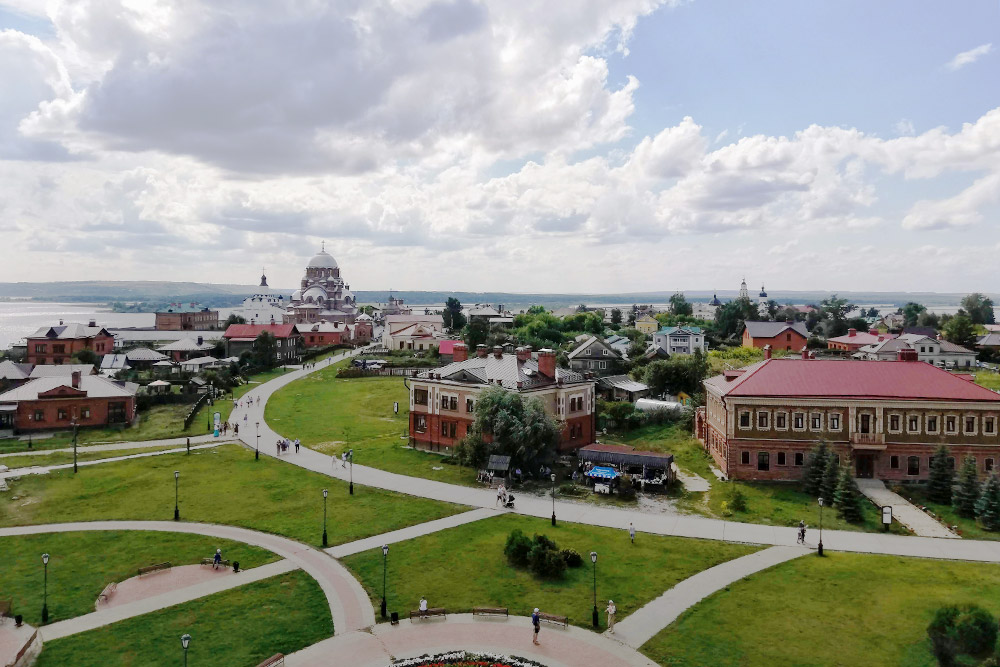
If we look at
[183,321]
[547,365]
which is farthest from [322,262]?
[547,365]

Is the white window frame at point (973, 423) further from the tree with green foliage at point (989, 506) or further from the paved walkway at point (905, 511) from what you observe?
the tree with green foliage at point (989, 506)

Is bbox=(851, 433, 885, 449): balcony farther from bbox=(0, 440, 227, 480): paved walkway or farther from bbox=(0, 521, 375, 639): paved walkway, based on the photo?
bbox=(0, 440, 227, 480): paved walkway

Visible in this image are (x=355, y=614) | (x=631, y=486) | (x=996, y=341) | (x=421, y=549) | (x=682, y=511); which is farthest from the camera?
(x=996, y=341)

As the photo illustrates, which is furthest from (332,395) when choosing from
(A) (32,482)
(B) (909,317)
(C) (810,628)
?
(B) (909,317)

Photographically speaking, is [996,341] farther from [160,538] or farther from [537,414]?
[160,538]

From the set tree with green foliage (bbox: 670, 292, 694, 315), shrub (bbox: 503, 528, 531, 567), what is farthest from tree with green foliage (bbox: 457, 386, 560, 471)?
tree with green foliage (bbox: 670, 292, 694, 315)

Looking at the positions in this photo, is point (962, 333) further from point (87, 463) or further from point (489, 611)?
point (87, 463)
